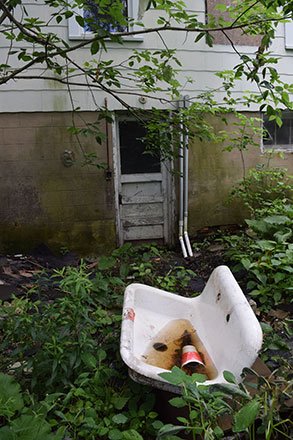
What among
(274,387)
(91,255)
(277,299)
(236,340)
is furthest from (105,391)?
(91,255)

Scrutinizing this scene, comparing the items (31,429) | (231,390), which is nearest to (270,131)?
(231,390)

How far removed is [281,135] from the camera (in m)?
6.26

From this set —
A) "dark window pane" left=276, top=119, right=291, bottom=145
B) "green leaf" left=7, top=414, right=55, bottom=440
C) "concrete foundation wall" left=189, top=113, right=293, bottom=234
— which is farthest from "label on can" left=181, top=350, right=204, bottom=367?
"dark window pane" left=276, top=119, right=291, bottom=145

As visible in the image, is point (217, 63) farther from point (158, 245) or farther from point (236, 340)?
point (236, 340)

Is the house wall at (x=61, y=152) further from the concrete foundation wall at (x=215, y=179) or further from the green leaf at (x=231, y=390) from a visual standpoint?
the green leaf at (x=231, y=390)

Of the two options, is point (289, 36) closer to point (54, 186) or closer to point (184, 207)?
point (184, 207)

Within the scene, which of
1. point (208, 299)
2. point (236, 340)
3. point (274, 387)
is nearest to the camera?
point (274, 387)

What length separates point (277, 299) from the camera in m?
3.41

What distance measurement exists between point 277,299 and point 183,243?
88.8 inches

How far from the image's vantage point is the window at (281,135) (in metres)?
6.18

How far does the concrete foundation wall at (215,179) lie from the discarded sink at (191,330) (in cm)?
292

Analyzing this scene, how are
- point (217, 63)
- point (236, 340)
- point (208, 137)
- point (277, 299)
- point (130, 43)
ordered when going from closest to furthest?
point (236, 340) < point (277, 299) < point (208, 137) < point (130, 43) < point (217, 63)

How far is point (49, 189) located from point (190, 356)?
3636mm

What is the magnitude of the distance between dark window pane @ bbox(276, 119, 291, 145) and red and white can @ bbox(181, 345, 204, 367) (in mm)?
4789
